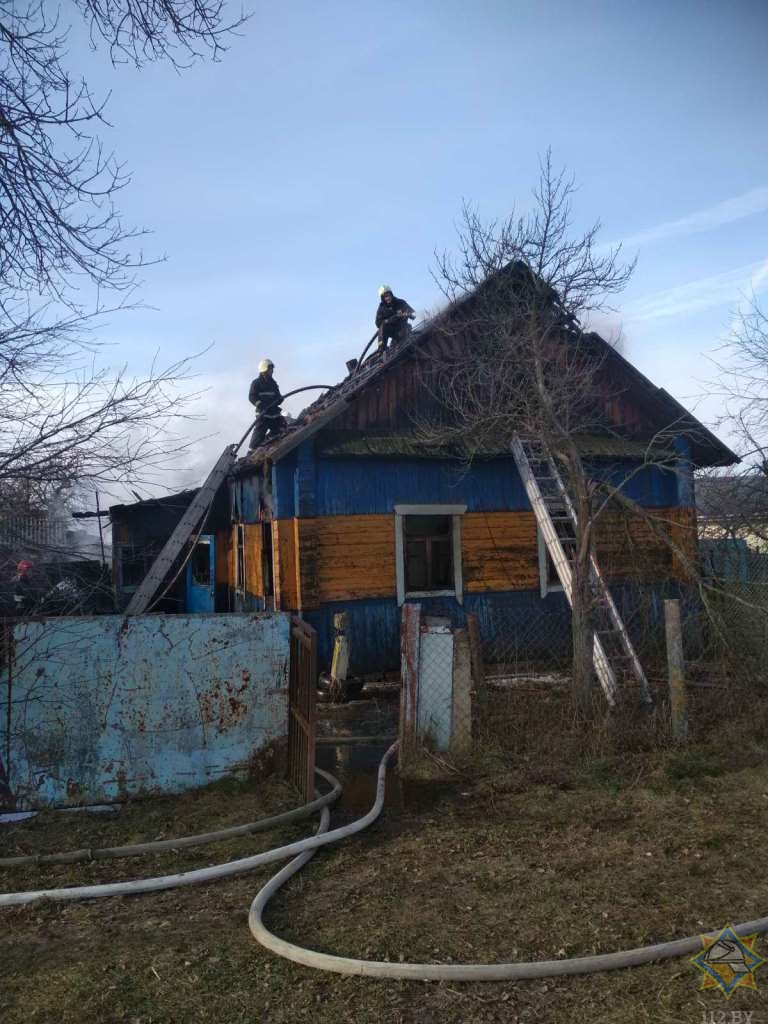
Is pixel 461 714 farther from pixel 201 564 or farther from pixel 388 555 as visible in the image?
pixel 201 564

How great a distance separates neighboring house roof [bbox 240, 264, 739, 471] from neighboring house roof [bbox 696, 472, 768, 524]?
568mm

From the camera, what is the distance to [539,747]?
6.17 meters

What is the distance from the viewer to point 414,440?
10656 millimetres

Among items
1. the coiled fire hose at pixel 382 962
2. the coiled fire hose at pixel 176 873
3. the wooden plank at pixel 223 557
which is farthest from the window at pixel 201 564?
the coiled fire hose at pixel 382 962

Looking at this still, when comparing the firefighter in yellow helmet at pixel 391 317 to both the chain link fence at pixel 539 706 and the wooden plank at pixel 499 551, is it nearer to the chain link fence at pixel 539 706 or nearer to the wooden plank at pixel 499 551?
the wooden plank at pixel 499 551

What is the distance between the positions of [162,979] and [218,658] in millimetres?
2555

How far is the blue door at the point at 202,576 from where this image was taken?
15219 millimetres

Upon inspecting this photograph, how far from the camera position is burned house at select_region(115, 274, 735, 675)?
10.1m

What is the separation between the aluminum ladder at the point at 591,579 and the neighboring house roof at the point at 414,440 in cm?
168

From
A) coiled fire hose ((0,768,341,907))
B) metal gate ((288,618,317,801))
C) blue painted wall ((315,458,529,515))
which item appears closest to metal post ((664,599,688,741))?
metal gate ((288,618,317,801))

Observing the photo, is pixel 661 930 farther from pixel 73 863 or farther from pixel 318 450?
pixel 318 450

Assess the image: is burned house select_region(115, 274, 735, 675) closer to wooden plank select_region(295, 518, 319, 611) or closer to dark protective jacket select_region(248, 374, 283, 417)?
wooden plank select_region(295, 518, 319, 611)

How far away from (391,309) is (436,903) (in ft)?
35.1

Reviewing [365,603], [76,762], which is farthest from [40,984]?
[365,603]
